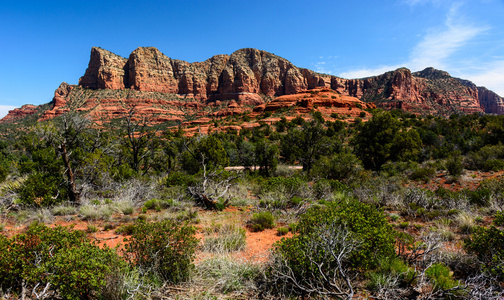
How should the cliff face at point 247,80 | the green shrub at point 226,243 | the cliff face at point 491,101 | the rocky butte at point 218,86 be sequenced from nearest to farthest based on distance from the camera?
the green shrub at point 226,243, the rocky butte at point 218,86, the cliff face at point 247,80, the cliff face at point 491,101

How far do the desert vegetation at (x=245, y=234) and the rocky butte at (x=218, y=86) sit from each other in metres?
75.1

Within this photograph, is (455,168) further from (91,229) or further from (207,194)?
(91,229)

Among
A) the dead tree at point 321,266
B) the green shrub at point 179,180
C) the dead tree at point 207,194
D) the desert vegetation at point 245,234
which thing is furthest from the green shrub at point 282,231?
the green shrub at point 179,180

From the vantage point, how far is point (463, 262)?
14.0 ft

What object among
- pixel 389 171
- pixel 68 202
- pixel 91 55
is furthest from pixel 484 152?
pixel 91 55

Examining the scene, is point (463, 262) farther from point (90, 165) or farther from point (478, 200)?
point (90, 165)

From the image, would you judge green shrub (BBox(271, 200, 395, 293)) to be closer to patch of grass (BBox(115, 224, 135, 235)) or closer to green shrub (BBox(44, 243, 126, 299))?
green shrub (BBox(44, 243, 126, 299))

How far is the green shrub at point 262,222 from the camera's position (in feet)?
22.9

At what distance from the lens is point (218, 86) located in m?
113

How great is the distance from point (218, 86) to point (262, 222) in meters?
113

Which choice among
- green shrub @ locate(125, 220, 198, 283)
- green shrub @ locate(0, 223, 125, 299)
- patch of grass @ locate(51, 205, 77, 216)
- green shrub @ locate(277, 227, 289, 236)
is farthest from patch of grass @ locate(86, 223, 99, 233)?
green shrub @ locate(277, 227, 289, 236)

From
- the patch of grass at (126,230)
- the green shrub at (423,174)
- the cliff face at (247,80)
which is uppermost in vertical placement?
the cliff face at (247,80)

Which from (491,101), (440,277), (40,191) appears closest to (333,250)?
(440,277)

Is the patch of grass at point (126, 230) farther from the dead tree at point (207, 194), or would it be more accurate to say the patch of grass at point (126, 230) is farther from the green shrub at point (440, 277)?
the green shrub at point (440, 277)
